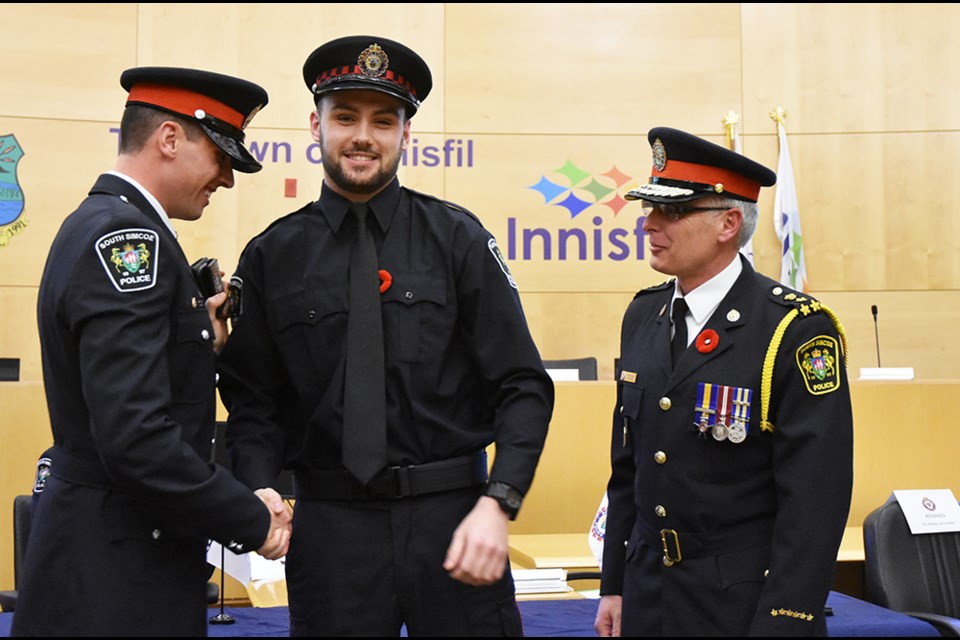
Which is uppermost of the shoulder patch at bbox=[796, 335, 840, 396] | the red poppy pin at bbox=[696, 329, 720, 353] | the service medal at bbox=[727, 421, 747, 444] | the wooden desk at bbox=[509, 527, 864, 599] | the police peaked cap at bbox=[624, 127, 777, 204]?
the police peaked cap at bbox=[624, 127, 777, 204]

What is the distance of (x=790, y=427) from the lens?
1.90 meters

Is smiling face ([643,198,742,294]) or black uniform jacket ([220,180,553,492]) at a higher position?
smiling face ([643,198,742,294])

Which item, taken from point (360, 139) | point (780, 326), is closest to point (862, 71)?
point (780, 326)

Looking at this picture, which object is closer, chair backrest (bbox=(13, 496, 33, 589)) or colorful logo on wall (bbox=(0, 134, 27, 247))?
chair backrest (bbox=(13, 496, 33, 589))

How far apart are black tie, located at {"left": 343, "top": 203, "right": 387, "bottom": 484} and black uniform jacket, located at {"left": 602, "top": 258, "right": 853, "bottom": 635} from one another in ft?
2.01

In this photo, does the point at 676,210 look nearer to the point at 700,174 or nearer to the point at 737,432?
the point at 700,174

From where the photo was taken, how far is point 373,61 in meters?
1.90

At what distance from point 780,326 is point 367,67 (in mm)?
946

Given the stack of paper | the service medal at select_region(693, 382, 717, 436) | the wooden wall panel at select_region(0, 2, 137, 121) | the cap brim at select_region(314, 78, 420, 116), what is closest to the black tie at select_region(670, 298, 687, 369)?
the service medal at select_region(693, 382, 717, 436)

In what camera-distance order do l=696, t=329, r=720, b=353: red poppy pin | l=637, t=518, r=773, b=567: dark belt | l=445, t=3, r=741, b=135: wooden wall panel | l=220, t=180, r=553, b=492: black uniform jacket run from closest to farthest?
l=220, t=180, r=553, b=492: black uniform jacket, l=637, t=518, r=773, b=567: dark belt, l=696, t=329, r=720, b=353: red poppy pin, l=445, t=3, r=741, b=135: wooden wall panel

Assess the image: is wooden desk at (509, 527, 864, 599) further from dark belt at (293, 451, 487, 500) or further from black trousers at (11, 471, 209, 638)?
black trousers at (11, 471, 209, 638)

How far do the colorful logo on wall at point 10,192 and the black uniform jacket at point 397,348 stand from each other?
19.0 feet

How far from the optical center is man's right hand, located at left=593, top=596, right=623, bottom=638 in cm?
218

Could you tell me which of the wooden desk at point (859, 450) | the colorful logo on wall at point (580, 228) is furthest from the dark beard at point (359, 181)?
the colorful logo on wall at point (580, 228)
